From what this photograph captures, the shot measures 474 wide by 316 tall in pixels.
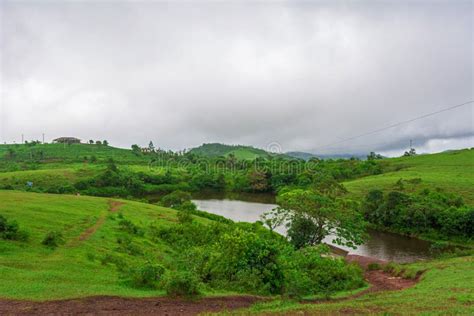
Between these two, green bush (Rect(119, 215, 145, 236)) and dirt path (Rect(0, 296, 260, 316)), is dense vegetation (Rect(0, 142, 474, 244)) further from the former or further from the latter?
dirt path (Rect(0, 296, 260, 316))

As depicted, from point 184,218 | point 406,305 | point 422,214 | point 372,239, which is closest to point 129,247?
point 184,218

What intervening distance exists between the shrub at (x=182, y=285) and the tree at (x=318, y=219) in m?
25.4

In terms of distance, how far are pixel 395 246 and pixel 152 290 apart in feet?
172

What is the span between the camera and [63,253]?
2833cm

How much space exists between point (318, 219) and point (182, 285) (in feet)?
90.7

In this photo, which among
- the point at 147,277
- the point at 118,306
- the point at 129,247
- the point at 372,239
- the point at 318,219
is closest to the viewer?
the point at 118,306

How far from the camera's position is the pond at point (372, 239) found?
57.2 m

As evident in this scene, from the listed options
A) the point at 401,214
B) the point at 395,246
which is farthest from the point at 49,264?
the point at 401,214

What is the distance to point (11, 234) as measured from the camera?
28.8m

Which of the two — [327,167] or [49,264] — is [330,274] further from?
[327,167]

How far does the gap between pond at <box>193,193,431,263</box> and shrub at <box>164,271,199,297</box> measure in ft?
139

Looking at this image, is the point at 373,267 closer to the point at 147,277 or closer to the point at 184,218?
the point at 184,218

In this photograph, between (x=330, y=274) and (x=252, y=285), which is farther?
(x=330, y=274)

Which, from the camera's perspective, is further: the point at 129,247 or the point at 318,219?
the point at 318,219
